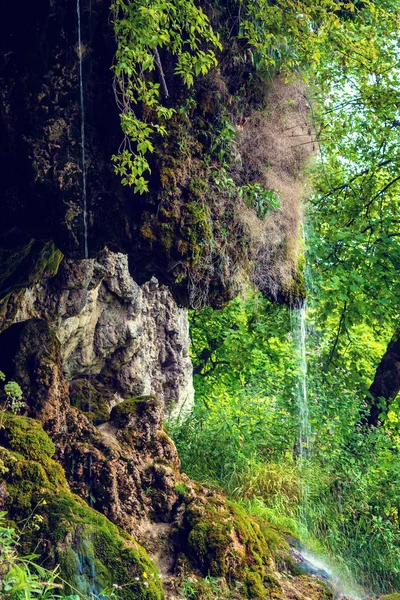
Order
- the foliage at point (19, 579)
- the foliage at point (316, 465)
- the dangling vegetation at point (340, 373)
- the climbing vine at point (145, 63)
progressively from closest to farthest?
the foliage at point (19, 579) < the climbing vine at point (145, 63) < the dangling vegetation at point (340, 373) < the foliage at point (316, 465)

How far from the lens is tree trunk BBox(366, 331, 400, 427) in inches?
420

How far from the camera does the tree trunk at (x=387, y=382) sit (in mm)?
10672

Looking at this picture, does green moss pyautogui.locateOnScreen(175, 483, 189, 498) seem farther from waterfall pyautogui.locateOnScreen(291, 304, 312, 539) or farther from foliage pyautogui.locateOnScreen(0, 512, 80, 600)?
waterfall pyautogui.locateOnScreen(291, 304, 312, 539)

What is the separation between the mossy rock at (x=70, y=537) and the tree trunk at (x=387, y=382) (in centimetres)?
632

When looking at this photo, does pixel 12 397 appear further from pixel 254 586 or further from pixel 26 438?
pixel 254 586

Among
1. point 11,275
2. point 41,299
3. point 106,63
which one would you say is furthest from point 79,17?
point 41,299

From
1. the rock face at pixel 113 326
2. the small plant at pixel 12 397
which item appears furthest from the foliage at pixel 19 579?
the rock face at pixel 113 326

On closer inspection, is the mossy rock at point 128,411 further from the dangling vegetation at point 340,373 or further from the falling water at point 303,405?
the falling water at point 303,405

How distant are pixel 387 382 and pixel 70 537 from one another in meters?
7.07

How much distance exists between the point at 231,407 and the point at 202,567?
548 centimetres

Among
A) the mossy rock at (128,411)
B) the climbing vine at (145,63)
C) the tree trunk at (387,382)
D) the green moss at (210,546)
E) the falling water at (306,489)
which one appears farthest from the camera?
the tree trunk at (387,382)

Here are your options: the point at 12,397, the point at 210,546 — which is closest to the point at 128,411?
the point at 12,397

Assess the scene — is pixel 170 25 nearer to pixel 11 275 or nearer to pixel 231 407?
pixel 11 275

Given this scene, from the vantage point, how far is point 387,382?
1073 centimetres
